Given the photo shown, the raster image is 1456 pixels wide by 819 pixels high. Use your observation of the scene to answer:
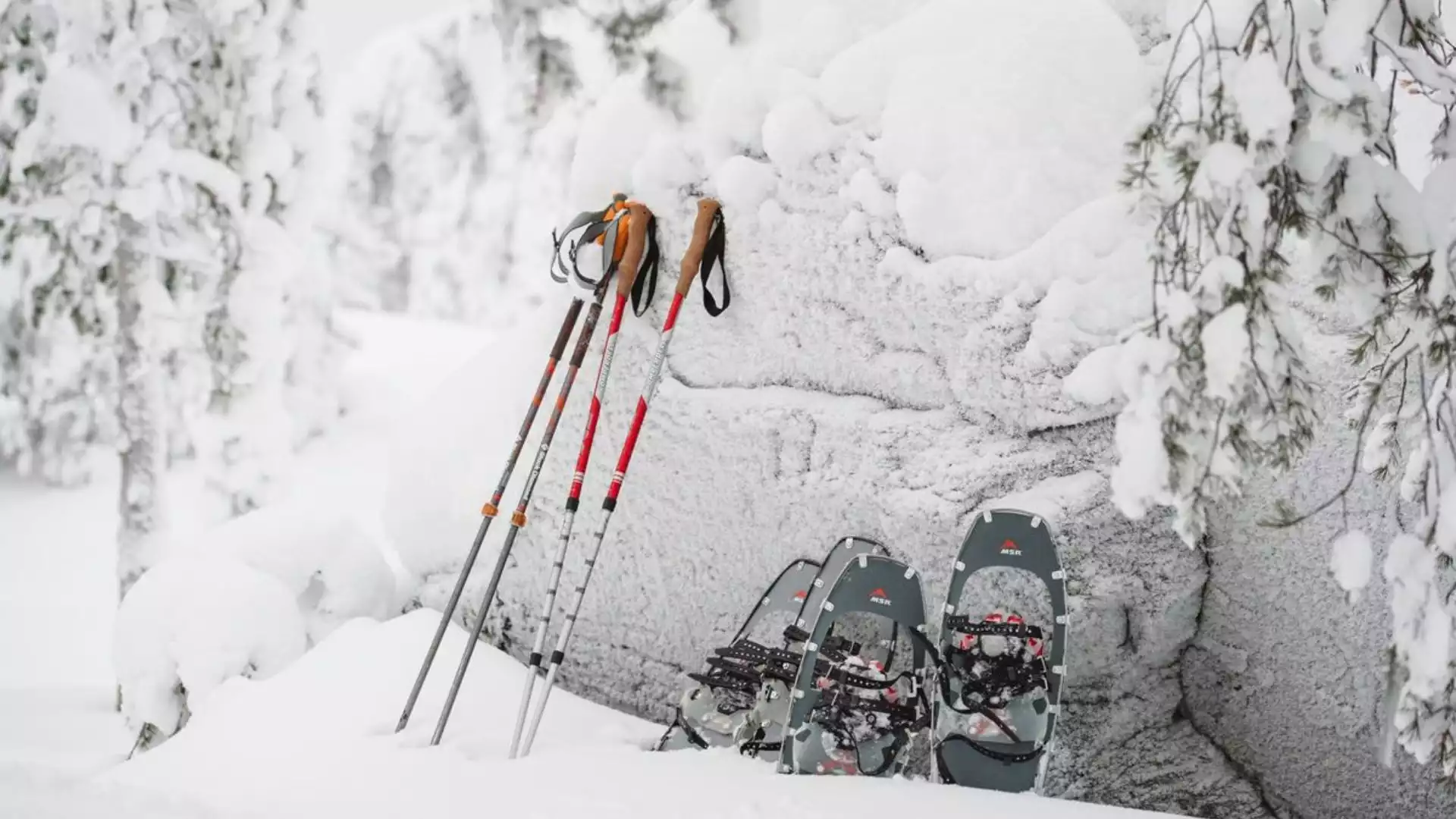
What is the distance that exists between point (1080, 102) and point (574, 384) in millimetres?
1597

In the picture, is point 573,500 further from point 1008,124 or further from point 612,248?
point 1008,124

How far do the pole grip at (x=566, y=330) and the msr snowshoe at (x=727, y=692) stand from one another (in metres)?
0.90

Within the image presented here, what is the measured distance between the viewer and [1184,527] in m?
1.33

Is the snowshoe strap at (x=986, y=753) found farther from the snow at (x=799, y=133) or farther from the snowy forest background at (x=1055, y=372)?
the snow at (x=799, y=133)

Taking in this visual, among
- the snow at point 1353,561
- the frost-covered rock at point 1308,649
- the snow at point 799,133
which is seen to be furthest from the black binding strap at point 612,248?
the snow at point 1353,561

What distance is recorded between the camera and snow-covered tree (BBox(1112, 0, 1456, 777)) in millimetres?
1272

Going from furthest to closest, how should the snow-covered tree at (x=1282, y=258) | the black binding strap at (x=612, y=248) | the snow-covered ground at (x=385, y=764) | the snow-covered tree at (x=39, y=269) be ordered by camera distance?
the snow-covered tree at (x=39, y=269) → the black binding strap at (x=612, y=248) → the snow-covered ground at (x=385, y=764) → the snow-covered tree at (x=1282, y=258)

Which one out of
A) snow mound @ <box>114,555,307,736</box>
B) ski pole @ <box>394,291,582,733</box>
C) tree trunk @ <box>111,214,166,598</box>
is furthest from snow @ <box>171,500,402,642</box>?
tree trunk @ <box>111,214,166,598</box>

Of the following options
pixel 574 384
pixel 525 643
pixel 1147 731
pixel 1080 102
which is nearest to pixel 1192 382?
pixel 1080 102

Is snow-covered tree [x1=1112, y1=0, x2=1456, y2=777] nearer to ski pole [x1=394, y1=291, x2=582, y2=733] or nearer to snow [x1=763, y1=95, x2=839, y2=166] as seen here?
snow [x1=763, y1=95, x2=839, y2=166]

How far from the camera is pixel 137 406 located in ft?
18.9

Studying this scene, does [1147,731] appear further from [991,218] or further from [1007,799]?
[991,218]

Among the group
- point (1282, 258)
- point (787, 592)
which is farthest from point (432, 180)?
point (1282, 258)

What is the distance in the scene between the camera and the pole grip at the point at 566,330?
3.09 metres
